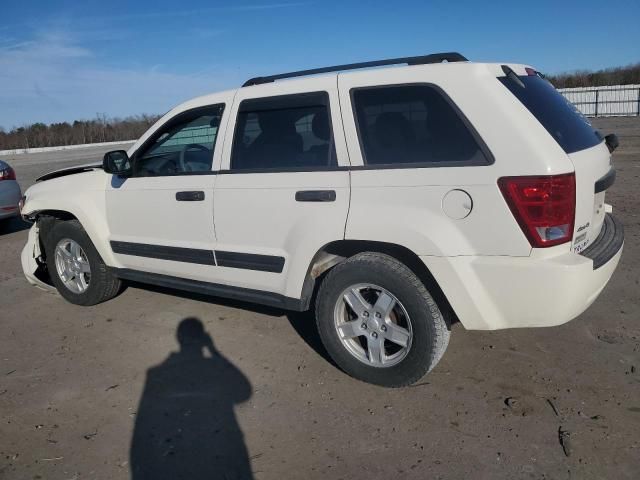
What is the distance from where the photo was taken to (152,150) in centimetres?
430

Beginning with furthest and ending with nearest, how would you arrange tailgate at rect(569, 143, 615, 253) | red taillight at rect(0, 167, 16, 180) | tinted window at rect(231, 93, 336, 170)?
red taillight at rect(0, 167, 16, 180)
tinted window at rect(231, 93, 336, 170)
tailgate at rect(569, 143, 615, 253)

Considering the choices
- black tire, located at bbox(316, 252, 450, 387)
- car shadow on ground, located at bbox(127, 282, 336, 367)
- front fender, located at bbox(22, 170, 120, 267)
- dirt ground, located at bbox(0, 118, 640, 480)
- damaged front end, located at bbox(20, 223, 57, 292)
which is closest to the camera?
dirt ground, located at bbox(0, 118, 640, 480)

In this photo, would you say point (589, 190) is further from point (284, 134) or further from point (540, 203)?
point (284, 134)

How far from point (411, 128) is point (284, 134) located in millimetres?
925

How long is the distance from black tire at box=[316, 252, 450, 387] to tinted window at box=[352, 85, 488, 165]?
2.07 feet

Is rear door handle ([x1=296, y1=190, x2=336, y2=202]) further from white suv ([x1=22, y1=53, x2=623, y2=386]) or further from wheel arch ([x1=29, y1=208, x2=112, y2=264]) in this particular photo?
wheel arch ([x1=29, y1=208, x2=112, y2=264])

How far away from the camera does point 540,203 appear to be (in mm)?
2682

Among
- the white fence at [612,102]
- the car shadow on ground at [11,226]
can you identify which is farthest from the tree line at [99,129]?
the car shadow on ground at [11,226]

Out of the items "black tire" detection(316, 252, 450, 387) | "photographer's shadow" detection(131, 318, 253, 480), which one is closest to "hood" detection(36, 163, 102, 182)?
"photographer's shadow" detection(131, 318, 253, 480)

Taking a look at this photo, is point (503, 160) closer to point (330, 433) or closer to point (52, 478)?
point (330, 433)

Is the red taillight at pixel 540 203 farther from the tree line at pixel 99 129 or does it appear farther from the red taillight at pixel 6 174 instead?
the tree line at pixel 99 129

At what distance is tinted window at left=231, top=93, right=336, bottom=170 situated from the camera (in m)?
3.39

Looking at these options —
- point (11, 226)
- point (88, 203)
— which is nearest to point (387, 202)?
point (88, 203)

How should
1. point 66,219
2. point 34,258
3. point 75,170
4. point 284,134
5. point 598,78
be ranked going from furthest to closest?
point 598,78 → point 34,258 → point 66,219 → point 75,170 → point 284,134
